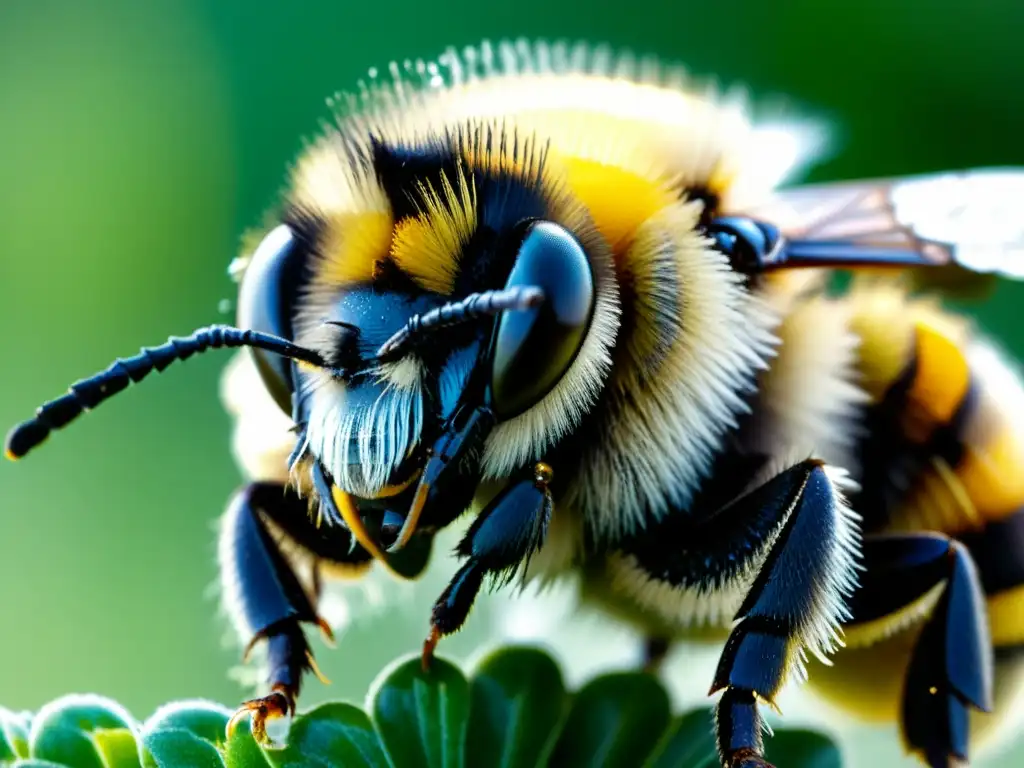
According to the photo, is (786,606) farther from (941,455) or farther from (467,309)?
(941,455)

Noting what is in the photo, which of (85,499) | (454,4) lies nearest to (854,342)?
(85,499)

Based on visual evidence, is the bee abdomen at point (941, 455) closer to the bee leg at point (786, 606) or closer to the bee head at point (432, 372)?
the bee leg at point (786, 606)

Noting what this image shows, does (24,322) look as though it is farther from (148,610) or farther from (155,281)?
(148,610)

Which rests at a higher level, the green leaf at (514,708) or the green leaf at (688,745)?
the green leaf at (514,708)

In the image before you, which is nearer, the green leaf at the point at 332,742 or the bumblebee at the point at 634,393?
the green leaf at the point at 332,742

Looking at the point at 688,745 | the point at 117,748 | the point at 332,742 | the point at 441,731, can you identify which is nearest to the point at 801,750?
the point at 688,745

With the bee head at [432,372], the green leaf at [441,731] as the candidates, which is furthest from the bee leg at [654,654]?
the bee head at [432,372]

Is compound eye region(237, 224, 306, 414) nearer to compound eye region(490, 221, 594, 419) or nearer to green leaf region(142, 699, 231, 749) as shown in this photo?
compound eye region(490, 221, 594, 419)
